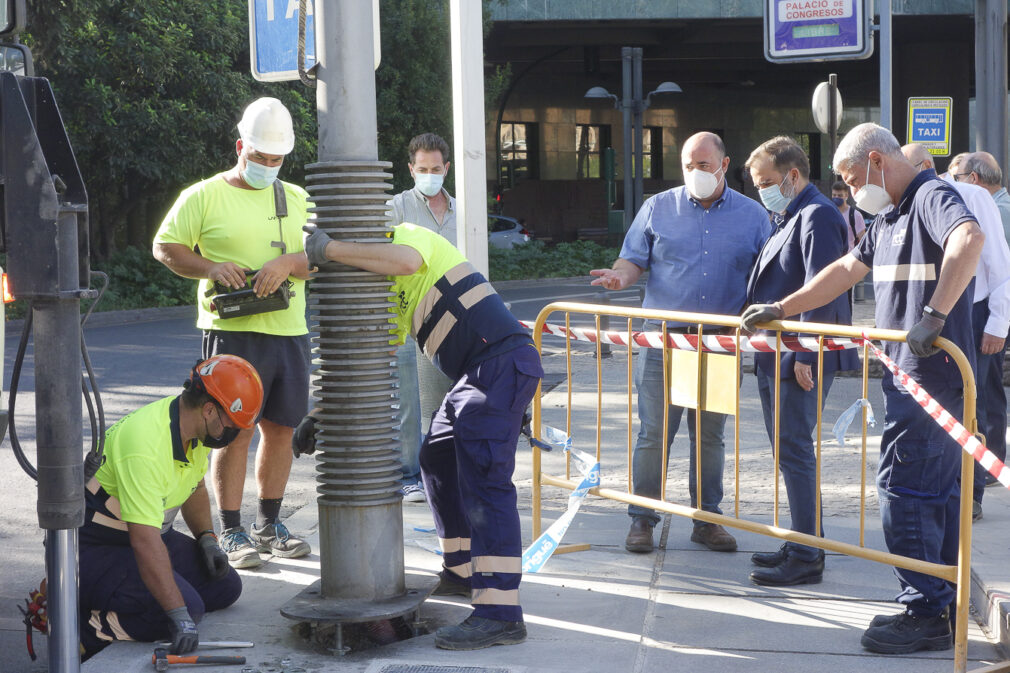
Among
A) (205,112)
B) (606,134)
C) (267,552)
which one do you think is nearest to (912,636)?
(267,552)

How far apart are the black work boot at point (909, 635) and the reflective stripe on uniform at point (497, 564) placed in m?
1.27

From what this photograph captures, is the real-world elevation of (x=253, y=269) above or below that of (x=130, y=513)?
above

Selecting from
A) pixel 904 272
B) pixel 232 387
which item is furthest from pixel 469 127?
pixel 904 272

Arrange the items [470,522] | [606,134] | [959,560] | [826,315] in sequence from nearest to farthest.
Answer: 1. [959,560]
2. [470,522]
3. [826,315]
4. [606,134]

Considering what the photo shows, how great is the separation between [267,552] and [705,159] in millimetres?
2730

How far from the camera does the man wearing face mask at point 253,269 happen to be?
523cm

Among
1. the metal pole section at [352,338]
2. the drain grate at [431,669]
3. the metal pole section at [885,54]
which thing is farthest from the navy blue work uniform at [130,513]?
the metal pole section at [885,54]

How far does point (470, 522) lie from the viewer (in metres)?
4.30

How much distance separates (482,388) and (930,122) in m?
11.8

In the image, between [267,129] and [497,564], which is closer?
[497,564]

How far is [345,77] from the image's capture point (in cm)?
421

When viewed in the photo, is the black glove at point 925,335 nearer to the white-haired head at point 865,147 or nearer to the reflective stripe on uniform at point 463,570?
the white-haired head at point 865,147

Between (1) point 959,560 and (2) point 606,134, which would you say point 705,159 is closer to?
(1) point 959,560

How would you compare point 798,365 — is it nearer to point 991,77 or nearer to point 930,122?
point 991,77
